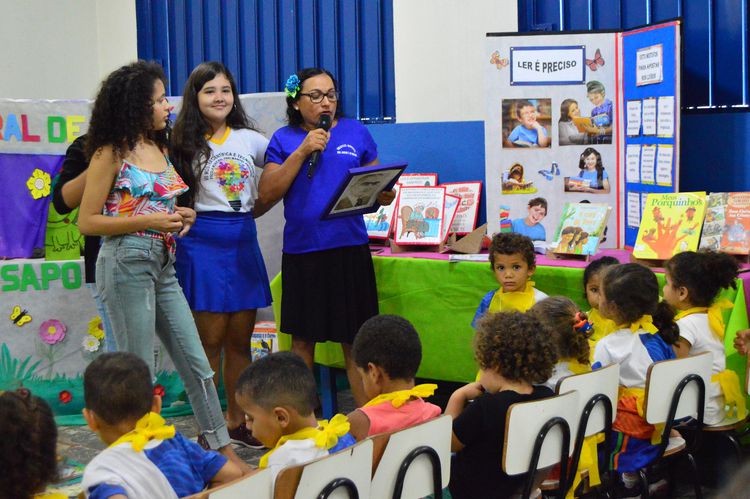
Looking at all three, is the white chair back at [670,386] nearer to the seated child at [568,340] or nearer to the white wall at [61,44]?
the seated child at [568,340]

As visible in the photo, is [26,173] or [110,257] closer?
[110,257]

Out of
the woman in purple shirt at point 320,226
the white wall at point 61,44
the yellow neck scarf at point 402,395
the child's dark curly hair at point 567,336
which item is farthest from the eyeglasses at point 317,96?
the white wall at point 61,44

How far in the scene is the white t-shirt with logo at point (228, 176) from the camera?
3852 millimetres

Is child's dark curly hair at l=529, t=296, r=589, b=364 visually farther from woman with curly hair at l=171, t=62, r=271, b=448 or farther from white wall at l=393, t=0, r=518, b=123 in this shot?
white wall at l=393, t=0, r=518, b=123

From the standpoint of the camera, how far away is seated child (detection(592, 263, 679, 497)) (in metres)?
3.01

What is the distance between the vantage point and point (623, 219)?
14.5ft

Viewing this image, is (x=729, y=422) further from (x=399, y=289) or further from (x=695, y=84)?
(x=695, y=84)

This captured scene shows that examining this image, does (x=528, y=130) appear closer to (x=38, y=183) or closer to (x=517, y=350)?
(x=517, y=350)

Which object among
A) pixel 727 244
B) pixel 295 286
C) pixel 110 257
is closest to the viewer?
pixel 110 257

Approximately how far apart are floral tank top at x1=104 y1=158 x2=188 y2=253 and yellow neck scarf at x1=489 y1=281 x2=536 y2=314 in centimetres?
130

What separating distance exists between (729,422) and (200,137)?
2.20 metres

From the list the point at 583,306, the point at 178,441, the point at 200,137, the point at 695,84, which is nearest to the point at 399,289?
the point at 583,306

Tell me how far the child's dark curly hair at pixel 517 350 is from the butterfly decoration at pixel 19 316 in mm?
2667

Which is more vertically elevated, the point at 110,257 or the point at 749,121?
the point at 749,121
